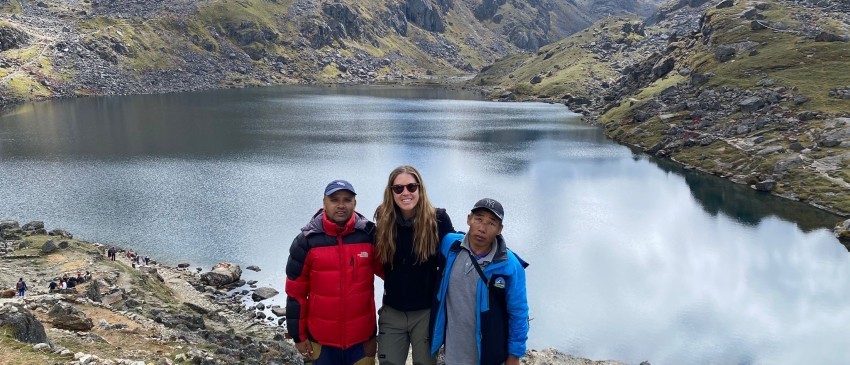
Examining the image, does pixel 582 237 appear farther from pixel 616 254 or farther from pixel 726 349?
pixel 726 349

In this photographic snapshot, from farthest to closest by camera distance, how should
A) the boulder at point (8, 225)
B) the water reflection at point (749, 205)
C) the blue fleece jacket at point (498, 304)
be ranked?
the water reflection at point (749, 205)
the boulder at point (8, 225)
the blue fleece jacket at point (498, 304)

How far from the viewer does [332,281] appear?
34.3ft

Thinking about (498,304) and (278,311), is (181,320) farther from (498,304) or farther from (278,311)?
(498,304)

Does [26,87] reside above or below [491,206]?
above

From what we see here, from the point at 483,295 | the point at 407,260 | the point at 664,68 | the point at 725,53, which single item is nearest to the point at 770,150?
the point at 725,53

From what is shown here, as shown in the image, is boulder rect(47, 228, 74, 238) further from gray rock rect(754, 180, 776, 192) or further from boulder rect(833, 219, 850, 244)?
gray rock rect(754, 180, 776, 192)

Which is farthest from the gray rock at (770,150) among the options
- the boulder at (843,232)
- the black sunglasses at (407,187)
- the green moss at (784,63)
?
the black sunglasses at (407,187)

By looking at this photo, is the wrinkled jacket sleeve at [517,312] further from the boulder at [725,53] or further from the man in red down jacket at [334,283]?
the boulder at [725,53]

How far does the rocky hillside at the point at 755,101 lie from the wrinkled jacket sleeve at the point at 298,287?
78.3 metres

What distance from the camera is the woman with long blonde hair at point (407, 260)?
1009cm

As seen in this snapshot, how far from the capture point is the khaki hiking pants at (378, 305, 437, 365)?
35.3 feet

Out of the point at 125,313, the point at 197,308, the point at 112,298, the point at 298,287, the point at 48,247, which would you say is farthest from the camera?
the point at 48,247

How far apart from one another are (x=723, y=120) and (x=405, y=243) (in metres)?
115

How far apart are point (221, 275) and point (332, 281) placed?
3614 cm
